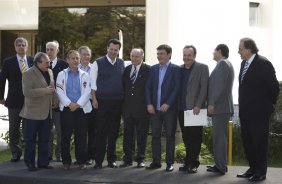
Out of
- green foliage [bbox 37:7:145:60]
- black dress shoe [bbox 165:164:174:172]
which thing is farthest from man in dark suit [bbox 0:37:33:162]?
green foliage [bbox 37:7:145:60]

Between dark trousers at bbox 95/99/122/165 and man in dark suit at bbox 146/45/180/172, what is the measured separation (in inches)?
23.3

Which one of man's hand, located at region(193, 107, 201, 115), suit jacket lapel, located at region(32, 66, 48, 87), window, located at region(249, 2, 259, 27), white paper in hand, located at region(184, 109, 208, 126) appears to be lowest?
white paper in hand, located at region(184, 109, 208, 126)

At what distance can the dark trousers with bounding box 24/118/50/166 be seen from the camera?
27.4ft

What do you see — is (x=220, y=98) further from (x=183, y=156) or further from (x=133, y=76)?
(x=183, y=156)

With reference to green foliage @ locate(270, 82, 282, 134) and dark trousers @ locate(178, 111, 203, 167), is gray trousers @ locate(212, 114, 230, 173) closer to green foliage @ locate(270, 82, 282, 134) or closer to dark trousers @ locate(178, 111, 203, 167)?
dark trousers @ locate(178, 111, 203, 167)

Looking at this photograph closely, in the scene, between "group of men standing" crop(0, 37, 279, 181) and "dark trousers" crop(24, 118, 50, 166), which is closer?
"group of men standing" crop(0, 37, 279, 181)

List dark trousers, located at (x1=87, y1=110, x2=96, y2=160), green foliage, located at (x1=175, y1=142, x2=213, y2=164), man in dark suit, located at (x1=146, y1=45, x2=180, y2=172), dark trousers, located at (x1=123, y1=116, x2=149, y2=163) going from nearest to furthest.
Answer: man in dark suit, located at (x1=146, y1=45, x2=180, y2=172)
dark trousers, located at (x1=123, y1=116, x2=149, y2=163)
dark trousers, located at (x1=87, y1=110, x2=96, y2=160)
green foliage, located at (x1=175, y1=142, x2=213, y2=164)

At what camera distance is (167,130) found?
8.35m

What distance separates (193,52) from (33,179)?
10.6ft

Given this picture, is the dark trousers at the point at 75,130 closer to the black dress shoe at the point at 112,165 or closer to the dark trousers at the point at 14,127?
the black dress shoe at the point at 112,165

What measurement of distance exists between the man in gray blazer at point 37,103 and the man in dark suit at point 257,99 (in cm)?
305

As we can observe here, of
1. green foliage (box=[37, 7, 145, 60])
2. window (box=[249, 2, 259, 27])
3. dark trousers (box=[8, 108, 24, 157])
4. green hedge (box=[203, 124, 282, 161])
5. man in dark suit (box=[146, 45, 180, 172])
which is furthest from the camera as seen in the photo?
window (box=[249, 2, 259, 27])

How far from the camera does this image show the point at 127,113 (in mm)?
8500

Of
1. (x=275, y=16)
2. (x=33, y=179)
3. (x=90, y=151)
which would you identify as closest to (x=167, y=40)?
(x=275, y=16)
